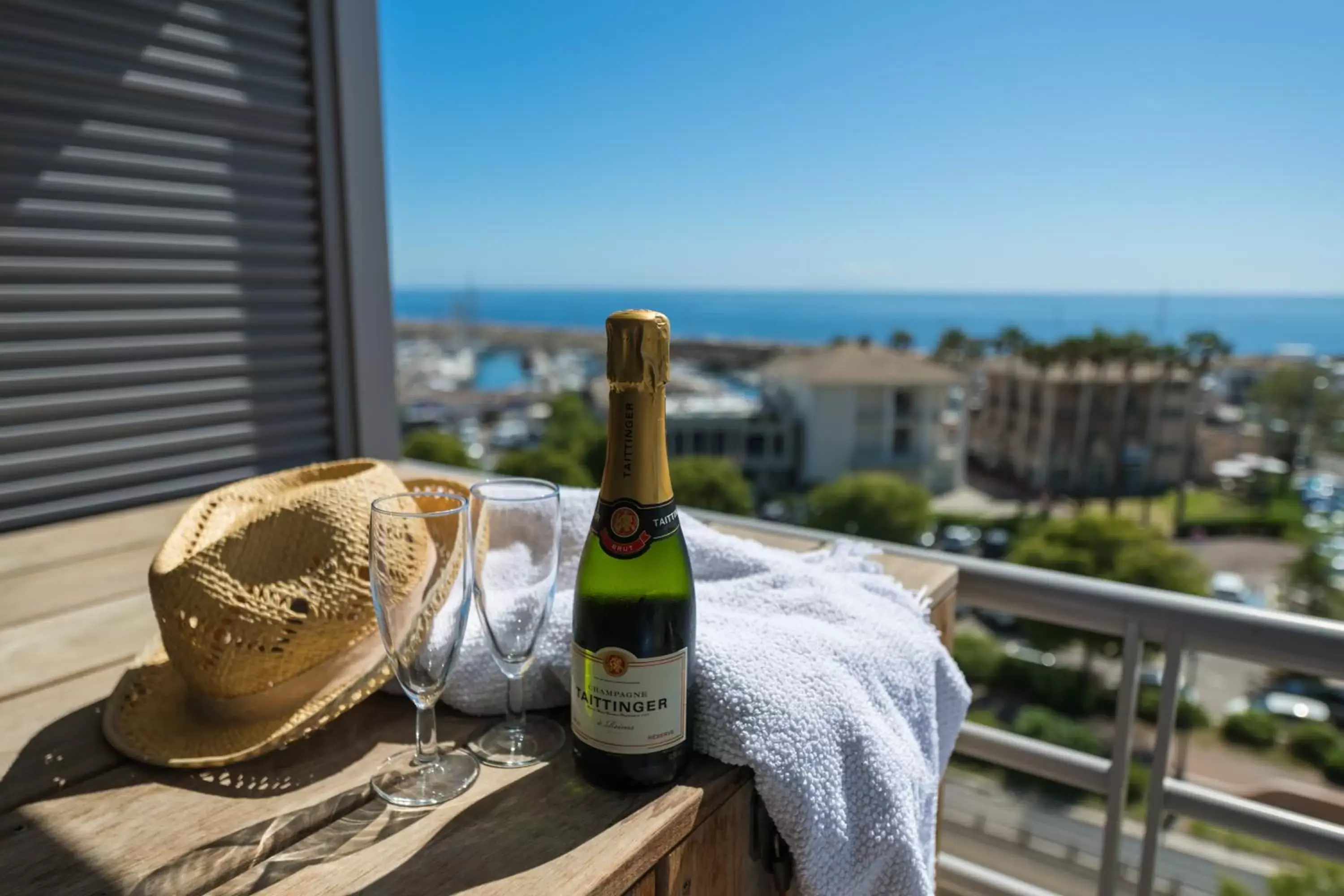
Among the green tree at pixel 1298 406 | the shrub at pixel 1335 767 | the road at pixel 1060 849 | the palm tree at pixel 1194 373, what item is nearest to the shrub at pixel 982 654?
the road at pixel 1060 849

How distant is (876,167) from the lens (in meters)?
30.5

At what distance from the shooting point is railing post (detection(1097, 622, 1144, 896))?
3.24 ft

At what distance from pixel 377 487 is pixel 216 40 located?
54.1 inches

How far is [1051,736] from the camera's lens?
463 inches

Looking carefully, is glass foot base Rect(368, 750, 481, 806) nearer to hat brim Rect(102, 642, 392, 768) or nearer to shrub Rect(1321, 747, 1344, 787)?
hat brim Rect(102, 642, 392, 768)

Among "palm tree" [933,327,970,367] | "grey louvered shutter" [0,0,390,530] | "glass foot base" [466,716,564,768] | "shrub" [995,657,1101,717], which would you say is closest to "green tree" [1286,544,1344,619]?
"shrub" [995,657,1101,717]

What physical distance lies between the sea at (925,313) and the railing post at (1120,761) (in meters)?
6.50

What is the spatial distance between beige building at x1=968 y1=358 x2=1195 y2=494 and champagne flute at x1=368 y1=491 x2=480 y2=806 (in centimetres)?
1883

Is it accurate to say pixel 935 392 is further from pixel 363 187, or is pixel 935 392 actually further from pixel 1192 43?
pixel 363 187

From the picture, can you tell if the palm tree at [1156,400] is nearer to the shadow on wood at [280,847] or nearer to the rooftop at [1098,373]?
the rooftop at [1098,373]

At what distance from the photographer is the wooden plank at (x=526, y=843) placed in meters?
0.48

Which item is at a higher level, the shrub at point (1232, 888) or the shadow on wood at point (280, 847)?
the shadow on wood at point (280, 847)

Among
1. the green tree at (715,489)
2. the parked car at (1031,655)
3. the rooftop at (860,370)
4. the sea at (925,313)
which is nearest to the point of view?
the green tree at (715,489)

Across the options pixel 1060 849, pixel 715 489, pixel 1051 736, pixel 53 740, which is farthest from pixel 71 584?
pixel 1051 736
